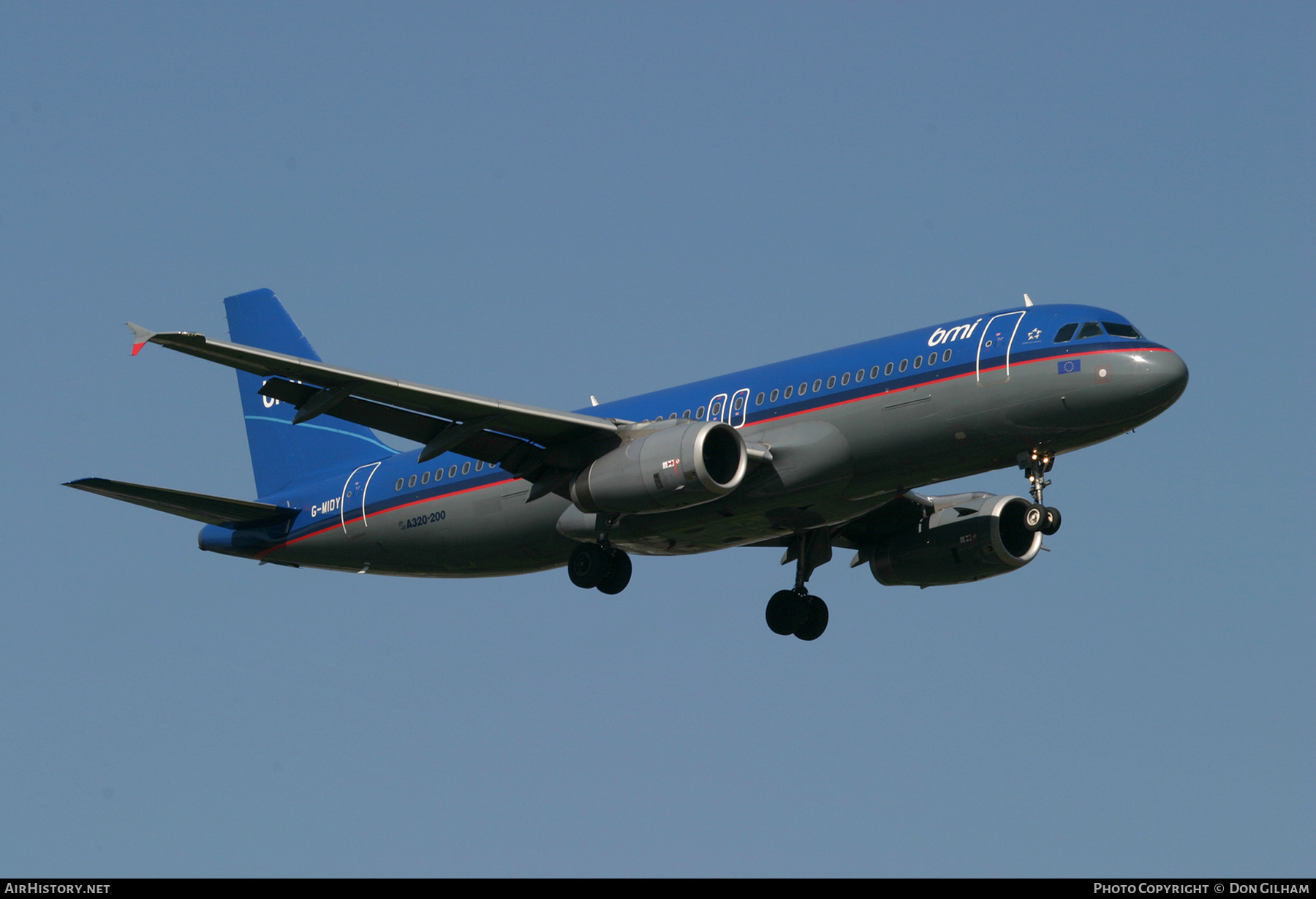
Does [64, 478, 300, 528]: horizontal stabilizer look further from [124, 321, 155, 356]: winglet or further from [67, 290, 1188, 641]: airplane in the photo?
[124, 321, 155, 356]: winglet

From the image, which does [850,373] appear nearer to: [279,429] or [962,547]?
[962,547]

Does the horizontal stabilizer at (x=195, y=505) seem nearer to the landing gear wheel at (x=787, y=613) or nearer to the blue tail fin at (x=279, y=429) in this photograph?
the blue tail fin at (x=279, y=429)

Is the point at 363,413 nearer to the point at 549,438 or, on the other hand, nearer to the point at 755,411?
the point at 549,438

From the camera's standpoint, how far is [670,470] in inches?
1243

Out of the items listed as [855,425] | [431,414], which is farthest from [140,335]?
[855,425]

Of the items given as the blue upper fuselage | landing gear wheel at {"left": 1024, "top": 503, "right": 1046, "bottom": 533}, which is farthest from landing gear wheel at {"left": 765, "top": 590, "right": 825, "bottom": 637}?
landing gear wheel at {"left": 1024, "top": 503, "right": 1046, "bottom": 533}

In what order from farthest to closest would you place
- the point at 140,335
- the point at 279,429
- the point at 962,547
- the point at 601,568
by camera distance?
the point at 279,429 → the point at 962,547 → the point at 601,568 → the point at 140,335

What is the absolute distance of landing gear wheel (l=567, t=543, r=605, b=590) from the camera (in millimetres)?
34625

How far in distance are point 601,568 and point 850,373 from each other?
697 cm

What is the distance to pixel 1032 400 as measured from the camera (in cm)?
3011

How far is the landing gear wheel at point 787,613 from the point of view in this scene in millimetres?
38312

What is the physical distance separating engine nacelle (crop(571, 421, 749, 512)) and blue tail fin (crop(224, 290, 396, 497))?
10.7 m

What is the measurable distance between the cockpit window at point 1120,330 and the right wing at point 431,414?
33.2 feet
